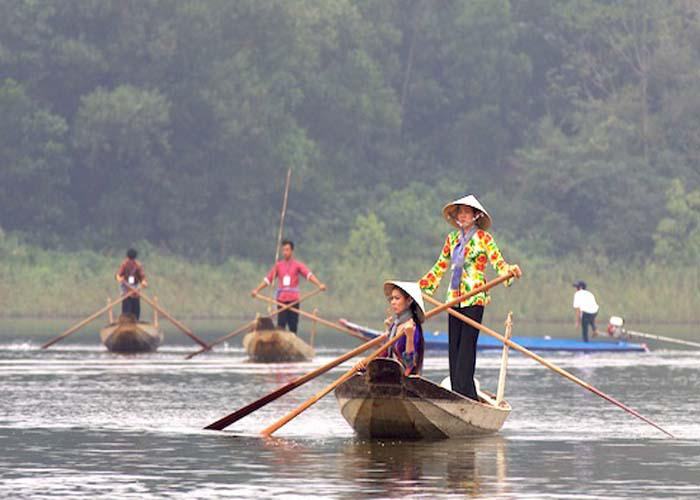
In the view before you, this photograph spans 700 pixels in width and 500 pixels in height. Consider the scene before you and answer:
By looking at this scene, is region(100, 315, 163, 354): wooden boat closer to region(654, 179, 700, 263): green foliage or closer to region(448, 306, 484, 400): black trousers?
region(448, 306, 484, 400): black trousers

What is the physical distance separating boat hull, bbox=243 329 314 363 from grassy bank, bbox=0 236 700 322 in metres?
21.5

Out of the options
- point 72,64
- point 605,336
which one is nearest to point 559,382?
point 605,336

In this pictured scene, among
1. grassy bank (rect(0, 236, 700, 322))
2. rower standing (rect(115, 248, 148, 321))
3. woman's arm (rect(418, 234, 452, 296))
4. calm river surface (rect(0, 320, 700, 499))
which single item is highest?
grassy bank (rect(0, 236, 700, 322))

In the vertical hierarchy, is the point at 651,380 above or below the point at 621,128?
below

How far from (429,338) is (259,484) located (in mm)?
23457

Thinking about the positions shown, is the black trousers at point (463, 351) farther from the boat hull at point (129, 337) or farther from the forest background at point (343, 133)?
the forest background at point (343, 133)

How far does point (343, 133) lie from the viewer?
73938 mm

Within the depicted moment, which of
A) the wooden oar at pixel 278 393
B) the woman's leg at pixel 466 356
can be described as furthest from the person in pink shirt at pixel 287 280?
the woman's leg at pixel 466 356

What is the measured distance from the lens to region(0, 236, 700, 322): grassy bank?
176 feet

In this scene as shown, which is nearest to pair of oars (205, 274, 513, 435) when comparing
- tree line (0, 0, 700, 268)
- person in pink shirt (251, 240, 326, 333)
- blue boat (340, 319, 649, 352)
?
person in pink shirt (251, 240, 326, 333)

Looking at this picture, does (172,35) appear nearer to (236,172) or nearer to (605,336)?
(236,172)

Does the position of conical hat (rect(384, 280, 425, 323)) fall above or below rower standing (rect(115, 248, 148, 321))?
below

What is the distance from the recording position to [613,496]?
1380cm

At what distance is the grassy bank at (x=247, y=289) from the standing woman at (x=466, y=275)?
33.8 meters
